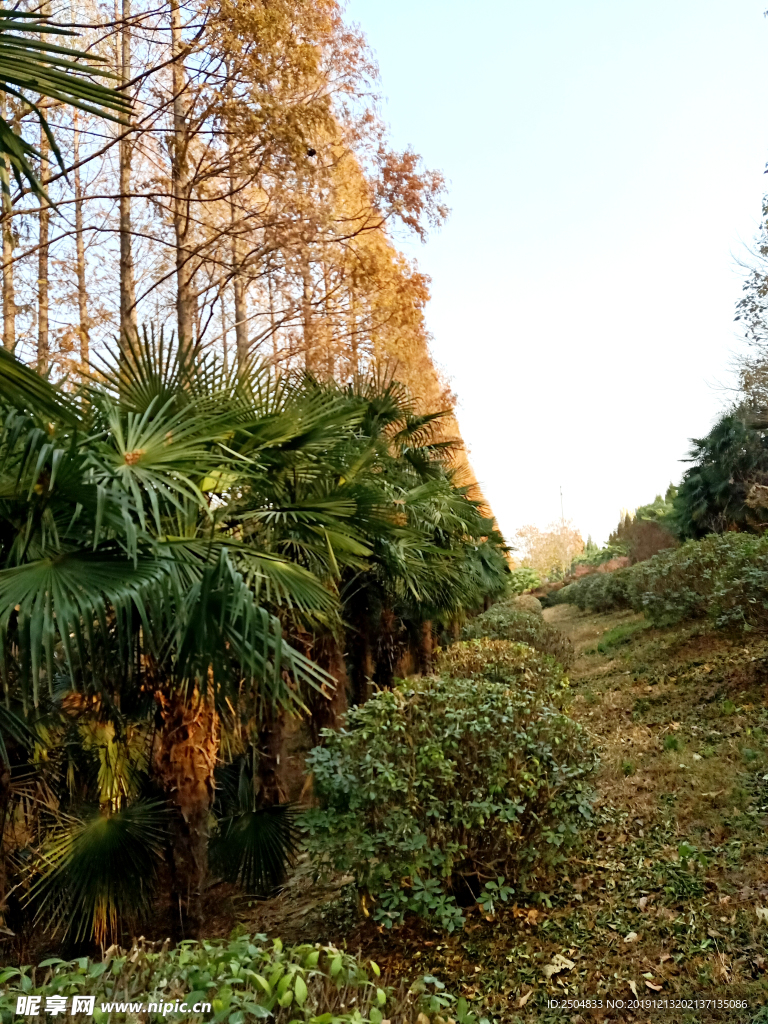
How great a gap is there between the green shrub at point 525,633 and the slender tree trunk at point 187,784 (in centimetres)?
778

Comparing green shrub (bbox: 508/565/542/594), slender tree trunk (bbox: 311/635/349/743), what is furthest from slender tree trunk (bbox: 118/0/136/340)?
green shrub (bbox: 508/565/542/594)

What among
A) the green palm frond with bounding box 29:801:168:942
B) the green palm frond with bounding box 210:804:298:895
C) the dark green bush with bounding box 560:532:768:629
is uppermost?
the dark green bush with bounding box 560:532:768:629

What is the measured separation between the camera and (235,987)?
2064mm

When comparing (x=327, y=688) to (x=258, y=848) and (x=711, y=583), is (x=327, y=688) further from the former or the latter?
(x=711, y=583)

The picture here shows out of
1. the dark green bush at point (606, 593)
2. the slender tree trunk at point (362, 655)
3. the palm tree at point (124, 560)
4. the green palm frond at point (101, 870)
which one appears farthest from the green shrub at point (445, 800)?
the dark green bush at point (606, 593)

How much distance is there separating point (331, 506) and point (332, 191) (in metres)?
7.33

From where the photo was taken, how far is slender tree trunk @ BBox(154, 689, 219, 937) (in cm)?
512

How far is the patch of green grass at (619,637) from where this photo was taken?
14.0m

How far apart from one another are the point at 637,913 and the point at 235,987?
10.6 ft

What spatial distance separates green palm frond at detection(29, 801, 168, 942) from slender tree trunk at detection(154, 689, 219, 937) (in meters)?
0.15

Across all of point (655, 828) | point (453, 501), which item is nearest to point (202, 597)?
point (655, 828)

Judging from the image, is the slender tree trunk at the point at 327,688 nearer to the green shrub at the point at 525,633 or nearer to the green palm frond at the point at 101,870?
the green palm frond at the point at 101,870

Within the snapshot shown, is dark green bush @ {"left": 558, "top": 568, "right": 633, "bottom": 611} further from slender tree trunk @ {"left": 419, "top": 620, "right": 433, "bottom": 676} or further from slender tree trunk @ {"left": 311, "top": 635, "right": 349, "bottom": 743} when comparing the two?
slender tree trunk @ {"left": 311, "top": 635, "right": 349, "bottom": 743}

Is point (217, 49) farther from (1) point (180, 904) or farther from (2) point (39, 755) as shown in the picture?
(1) point (180, 904)
